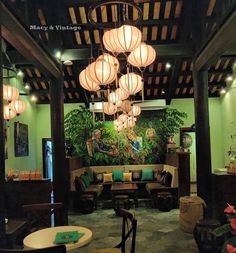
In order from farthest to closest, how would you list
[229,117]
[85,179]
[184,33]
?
[229,117] < [85,179] < [184,33]

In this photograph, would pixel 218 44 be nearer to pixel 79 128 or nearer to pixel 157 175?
pixel 157 175

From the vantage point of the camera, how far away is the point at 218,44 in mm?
5164

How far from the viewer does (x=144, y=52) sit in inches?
194

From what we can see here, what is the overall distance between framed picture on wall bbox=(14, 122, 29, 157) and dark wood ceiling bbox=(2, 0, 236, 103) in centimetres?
154

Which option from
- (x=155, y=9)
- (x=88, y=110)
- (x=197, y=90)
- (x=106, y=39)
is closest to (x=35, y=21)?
(x=106, y=39)

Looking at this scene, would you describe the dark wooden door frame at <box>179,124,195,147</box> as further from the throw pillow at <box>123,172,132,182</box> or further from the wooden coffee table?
the wooden coffee table

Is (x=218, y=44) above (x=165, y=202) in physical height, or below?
above

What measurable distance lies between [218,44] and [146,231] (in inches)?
152

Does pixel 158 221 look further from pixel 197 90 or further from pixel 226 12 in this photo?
pixel 226 12

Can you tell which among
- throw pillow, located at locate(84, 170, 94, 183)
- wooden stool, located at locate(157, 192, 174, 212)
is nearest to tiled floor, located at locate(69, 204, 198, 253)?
wooden stool, located at locate(157, 192, 174, 212)

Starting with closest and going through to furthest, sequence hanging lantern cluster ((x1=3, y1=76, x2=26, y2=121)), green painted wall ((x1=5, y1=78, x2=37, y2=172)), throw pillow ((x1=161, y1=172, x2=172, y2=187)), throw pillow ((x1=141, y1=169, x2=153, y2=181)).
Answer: hanging lantern cluster ((x1=3, y1=76, x2=26, y2=121)) < green painted wall ((x1=5, y1=78, x2=37, y2=172)) < throw pillow ((x1=161, y1=172, x2=172, y2=187)) < throw pillow ((x1=141, y1=169, x2=153, y2=181))

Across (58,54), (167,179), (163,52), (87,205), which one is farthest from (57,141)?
(167,179)

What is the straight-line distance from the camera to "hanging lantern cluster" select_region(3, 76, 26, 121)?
6730mm

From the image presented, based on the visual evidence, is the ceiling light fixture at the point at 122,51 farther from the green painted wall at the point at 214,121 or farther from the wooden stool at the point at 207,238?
the green painted wall at the point at 214,121
